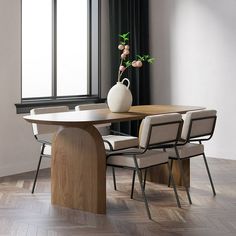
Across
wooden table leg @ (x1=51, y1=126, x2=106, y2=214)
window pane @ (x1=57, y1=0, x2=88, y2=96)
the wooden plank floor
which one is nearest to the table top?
wooden table leg @ (x1=51, y1=126, x2=106, y2=214)

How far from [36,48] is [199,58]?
83.9 inches

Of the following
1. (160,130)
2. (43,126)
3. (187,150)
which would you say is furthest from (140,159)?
(43,126)

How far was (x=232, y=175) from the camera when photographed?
6.75m

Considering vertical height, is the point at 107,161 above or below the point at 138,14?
below

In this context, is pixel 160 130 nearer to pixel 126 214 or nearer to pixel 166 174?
pixel 126 214

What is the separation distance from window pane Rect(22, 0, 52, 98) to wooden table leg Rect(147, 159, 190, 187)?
2013mm

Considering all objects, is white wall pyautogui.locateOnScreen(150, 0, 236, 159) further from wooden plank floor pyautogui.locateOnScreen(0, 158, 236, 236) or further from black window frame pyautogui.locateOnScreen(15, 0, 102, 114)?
wooden plank floor pyautogui.locateOnScreen(0, 158, 236, 236)

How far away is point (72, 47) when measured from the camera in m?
7.96

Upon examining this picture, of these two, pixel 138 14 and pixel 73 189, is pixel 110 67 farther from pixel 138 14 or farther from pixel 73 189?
pixel 73 189

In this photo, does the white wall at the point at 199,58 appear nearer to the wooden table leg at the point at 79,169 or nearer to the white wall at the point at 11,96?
the white wall at the point at 11,96

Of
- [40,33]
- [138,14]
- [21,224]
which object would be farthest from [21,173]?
[138,14]

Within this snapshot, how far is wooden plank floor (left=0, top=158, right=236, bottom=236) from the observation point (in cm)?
454

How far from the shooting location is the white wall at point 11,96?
22.1ft

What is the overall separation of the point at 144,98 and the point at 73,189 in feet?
11.2
